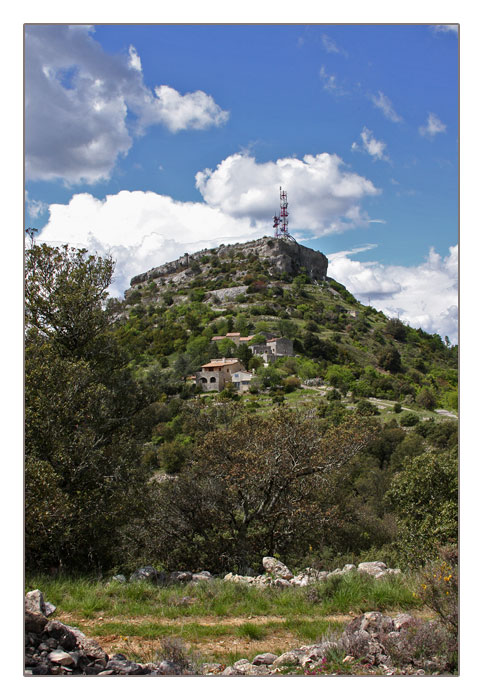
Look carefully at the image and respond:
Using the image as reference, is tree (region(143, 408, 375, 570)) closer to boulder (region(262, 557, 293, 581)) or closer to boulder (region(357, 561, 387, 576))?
boulder (region(262, 557, 293, 581))

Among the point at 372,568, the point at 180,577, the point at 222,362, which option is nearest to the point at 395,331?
the point at 222,362

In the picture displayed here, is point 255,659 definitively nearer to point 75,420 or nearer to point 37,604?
point 37,604

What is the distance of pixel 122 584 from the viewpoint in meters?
5.53

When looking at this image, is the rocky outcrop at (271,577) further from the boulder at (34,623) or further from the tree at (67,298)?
the tree at (67,298)

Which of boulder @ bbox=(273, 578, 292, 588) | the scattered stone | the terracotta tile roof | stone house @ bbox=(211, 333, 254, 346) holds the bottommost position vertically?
boulder @ bbox=(273, 578, 292, 588)

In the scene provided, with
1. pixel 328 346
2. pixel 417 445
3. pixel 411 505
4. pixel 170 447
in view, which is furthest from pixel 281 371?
pixel 411 505

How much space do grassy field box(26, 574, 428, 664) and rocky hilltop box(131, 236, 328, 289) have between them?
66.8m

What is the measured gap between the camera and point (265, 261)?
84.4m

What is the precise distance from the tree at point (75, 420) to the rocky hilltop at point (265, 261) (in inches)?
2475

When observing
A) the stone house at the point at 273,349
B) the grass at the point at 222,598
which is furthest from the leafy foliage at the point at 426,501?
the stone house at the point at 273,349

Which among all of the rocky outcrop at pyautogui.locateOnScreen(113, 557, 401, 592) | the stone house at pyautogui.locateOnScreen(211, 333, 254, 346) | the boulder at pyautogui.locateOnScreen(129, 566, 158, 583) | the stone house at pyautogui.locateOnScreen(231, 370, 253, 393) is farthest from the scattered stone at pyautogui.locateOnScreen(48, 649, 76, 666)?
the stone house at pyautogui.locateOnScreen(211, 333, 254, 346)

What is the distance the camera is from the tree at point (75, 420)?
6.12m

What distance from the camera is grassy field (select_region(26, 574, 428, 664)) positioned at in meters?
3.74

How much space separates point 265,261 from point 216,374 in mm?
45701
